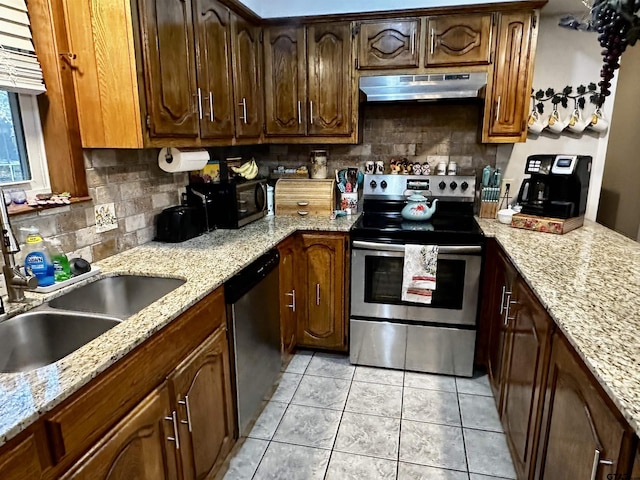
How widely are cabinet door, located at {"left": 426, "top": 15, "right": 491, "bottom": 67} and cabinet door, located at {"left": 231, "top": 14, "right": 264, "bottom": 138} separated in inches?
43.9

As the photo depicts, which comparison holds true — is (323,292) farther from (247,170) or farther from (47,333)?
(47,333)

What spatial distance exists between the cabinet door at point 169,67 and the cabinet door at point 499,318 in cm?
170

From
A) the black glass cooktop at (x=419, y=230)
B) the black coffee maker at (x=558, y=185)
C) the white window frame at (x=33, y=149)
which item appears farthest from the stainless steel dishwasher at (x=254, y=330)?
the black coffee maker at (x=558, y=185)

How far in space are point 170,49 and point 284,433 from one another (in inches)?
74.4

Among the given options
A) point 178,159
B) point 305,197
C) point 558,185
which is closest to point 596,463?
point 558,185

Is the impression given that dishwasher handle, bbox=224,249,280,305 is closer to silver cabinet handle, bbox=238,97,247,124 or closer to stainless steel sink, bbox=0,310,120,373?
stainless steel sink, bbox=0,310,120,373

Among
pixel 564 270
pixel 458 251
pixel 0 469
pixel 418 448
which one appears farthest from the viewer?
pixel 458 251

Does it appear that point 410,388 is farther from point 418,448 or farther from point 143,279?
point 143,279

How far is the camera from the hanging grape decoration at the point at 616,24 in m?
1.00

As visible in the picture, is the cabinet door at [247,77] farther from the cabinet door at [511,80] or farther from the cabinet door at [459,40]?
the cabinet door at [511,80]

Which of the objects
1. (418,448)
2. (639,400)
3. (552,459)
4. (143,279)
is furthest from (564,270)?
(143,279)

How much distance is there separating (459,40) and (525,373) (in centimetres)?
198

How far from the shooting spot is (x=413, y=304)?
8.38 ft

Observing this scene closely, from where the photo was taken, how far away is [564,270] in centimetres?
168
